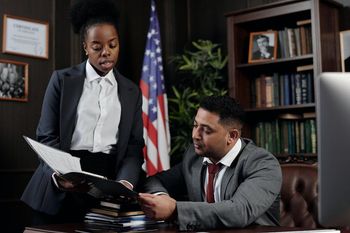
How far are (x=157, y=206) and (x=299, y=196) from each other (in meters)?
0.77

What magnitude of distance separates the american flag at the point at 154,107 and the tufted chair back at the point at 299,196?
6.50 ft

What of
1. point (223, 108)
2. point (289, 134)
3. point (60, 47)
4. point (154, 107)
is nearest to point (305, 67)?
point (289, 134)

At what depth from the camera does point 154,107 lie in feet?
14.0

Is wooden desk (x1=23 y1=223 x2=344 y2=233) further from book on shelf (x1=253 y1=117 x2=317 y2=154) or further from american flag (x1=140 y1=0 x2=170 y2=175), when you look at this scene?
american flag (x1=140 y1=0 x2=170 y2=175)

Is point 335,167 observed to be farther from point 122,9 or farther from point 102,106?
point 122,9

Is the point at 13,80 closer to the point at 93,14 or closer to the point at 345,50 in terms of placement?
the point at 93,14

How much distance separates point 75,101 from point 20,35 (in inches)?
68.4

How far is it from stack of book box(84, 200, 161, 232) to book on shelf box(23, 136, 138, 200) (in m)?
0.05

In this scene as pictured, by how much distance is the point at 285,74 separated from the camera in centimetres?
406

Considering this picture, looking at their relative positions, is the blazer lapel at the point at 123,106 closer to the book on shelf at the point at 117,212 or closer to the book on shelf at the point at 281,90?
the book on shelf at the point at 117,212

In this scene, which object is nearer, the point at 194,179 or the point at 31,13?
the point at 194,179

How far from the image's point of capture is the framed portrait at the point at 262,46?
404 centimetres

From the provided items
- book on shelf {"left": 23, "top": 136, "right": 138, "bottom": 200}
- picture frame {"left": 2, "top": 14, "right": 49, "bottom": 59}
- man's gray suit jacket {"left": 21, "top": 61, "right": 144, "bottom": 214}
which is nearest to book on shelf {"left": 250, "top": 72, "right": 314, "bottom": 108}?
picture frame {"left": 2, "top": 14, "right": 49, "bottom": 59}

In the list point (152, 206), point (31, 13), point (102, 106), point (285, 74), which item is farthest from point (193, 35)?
point (152, 206)
